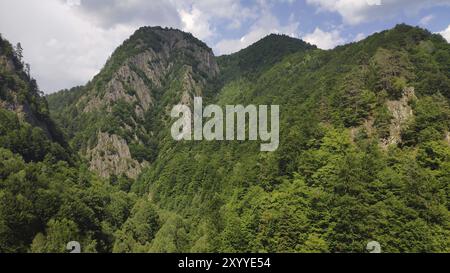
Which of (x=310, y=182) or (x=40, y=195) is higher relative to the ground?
(x=310, y=182)

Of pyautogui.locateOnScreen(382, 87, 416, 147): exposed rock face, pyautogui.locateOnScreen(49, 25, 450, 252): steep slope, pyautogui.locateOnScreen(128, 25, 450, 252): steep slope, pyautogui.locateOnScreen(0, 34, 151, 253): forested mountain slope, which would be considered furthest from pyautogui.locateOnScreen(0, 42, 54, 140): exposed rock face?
pyautogui.locateOnScreen(382, 87, 416, 147): exposed rock face

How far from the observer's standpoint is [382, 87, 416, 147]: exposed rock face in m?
86.7

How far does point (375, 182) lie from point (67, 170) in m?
78.8

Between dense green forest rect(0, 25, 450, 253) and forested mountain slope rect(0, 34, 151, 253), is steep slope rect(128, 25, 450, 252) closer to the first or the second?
dense green forest rect(0, 25, 450, 253)

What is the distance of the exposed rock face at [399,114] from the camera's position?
86688mm

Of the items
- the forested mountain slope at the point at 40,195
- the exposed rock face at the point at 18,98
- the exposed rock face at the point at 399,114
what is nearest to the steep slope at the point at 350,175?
the exposed rock face at the point at 399,114

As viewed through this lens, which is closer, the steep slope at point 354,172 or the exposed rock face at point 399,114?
the steep slope at point 354,172

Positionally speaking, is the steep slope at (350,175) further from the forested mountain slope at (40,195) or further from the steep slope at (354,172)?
the forested mountain slope at (40,195)

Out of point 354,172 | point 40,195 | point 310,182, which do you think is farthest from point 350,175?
point 40,195

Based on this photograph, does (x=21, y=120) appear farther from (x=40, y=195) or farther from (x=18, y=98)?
(x=40, y=195)

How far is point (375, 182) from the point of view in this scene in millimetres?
76688

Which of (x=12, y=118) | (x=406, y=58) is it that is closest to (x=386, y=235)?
(x=406, y=58)

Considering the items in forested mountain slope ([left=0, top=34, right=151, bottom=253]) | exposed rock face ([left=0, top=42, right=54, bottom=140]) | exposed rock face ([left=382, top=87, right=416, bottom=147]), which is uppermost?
exposed rock face ([left=0, top=42, right=54, bottom=140])

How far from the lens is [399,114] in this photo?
89125 mm
